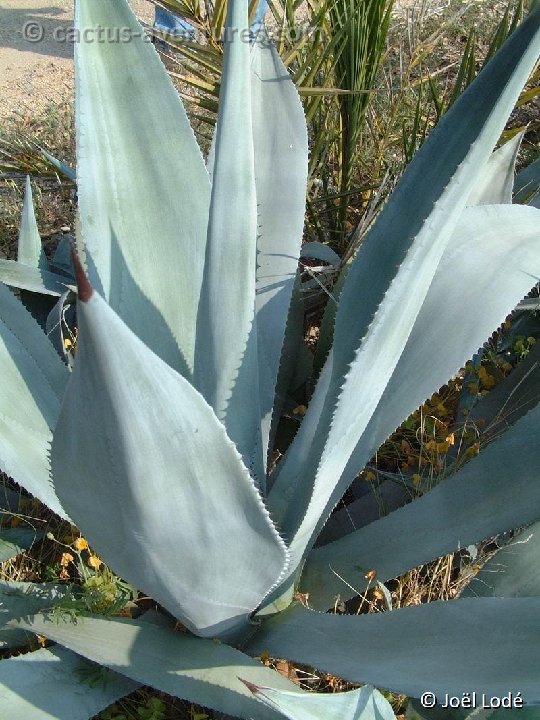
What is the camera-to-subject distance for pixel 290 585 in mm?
1199

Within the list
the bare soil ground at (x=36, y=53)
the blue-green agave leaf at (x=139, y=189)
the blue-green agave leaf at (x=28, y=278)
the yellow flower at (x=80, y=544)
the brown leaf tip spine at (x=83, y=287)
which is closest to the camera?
the brown leaf tip spine at (x=83, y=287)

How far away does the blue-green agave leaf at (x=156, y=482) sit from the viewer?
68 centimetres

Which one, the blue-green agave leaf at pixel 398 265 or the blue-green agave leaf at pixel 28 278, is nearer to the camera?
the blue-green agave leaf at pixel 398 265

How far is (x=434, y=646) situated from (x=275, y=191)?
79 centimetres

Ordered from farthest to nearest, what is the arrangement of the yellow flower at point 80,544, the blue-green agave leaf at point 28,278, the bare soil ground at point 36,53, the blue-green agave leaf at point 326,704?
the bare soil ground at point 36,53, the blue-green agave leaf at point 28,278, the yellow flower at point 80,544, the blue-green agave leaf at point 326,704

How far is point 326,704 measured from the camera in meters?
0.82

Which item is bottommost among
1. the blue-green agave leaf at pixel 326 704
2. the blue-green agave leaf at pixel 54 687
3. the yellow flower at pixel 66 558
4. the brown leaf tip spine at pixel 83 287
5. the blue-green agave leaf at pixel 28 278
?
the blue-green agave leaf at pixel 54 687

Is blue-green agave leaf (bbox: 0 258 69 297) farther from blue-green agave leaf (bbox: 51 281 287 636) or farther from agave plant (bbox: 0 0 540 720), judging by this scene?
blue-green agave leaf (bbox: 51 281 287 636)

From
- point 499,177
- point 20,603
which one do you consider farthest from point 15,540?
point 499,177

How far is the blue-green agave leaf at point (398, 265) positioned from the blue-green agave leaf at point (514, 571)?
0.82 ft

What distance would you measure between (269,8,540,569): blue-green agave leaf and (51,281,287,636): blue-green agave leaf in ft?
0.43

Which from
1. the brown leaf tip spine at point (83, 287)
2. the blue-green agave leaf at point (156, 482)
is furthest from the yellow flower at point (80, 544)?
the brown leaf tip spine at point (83, 287)

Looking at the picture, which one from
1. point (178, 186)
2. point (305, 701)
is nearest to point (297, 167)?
point (178, 186)

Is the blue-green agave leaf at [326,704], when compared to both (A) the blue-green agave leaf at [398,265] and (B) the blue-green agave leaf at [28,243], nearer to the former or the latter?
(A) the blue-green agave leaf at [398,265]
